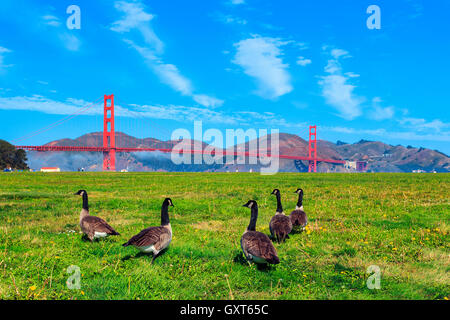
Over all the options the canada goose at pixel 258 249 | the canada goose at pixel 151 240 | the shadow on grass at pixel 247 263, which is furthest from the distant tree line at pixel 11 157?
the canada goose at pixel 258 249

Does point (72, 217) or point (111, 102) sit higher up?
point (111, 102)

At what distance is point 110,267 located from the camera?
7.80 metres

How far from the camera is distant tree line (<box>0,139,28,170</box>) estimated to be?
101188 millimetres

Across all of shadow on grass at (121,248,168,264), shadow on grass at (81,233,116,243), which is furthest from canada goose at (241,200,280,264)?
shadow on grass at (81,233,116,243)

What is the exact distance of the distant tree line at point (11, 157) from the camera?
10119cm

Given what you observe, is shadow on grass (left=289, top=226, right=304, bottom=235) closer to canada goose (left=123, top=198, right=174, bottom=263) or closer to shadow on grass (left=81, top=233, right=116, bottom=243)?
canada goose (left=123, top=198, right=174, bottom=263)

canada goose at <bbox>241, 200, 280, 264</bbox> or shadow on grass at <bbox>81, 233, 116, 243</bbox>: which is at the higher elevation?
canada goose at <bbox>241, 200, 280, 264</bbox>

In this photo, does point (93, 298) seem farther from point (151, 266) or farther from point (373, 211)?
point (373, 211)

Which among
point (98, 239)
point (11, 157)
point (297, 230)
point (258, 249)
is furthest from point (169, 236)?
point (11, 157)

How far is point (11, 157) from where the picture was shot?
10425 centimetres

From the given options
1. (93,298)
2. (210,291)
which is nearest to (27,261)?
(93,298)

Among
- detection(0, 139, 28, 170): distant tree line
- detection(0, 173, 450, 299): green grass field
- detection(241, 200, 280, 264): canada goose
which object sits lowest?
detection(0, 173, 450, 299): green grass field

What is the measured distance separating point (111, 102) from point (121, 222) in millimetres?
135072
